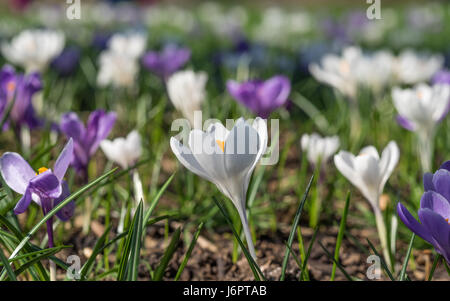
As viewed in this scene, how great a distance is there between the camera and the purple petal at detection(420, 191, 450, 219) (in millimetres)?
844

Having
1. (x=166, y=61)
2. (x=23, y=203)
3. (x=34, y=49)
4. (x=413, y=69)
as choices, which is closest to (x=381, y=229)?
(x=23, y=203)

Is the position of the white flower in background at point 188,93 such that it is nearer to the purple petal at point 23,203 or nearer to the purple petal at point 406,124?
the purple petal at point 406,124

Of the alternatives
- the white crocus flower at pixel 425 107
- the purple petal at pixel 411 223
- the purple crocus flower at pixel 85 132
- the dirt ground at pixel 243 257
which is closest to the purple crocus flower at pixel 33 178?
the purple crocus flower at pixel 85 132

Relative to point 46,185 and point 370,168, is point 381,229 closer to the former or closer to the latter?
point 370,168

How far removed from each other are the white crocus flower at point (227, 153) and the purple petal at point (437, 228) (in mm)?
276

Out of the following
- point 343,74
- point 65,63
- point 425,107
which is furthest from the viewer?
point 65,63

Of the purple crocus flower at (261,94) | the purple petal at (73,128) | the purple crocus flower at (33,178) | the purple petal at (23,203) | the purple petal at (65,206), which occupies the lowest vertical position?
the purple petal at (65,206)

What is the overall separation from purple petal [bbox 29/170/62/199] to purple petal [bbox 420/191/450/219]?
0.61m

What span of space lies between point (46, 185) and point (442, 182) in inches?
26.2

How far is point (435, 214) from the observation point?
2.56 ft

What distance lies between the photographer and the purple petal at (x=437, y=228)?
30.8 inches
